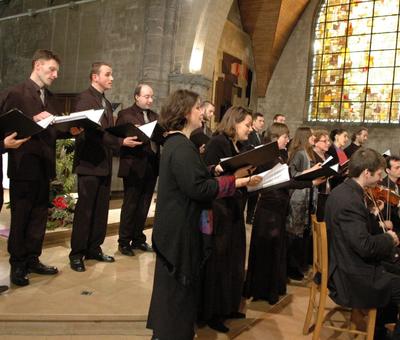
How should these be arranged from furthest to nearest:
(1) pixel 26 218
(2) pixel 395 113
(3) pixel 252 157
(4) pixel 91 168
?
(2) pixel 395 113, (4) pixel 91 168, (1) pixel 26 218, (3) pixel 252 157

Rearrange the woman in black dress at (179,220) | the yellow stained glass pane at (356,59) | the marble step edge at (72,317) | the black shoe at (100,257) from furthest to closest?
the yellow stained glass pane at (356,59)
the black shoe at (100,257)
the marble step edge at (72,317)
the woman in black dress at (179,220)

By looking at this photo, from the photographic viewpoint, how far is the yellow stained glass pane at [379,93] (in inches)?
481

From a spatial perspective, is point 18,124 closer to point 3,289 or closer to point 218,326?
point 3,289

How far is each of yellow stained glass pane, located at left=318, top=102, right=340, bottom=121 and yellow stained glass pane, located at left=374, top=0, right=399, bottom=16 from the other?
2.79 metres

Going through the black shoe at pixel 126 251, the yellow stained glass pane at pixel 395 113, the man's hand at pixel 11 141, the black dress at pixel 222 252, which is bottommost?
the black shoe at pixel 126 251

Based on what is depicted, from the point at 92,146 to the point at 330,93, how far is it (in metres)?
10.8

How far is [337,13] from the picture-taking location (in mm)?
13156

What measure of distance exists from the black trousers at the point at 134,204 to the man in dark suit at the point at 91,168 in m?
0.42

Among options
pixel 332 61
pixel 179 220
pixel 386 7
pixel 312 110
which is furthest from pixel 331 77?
pixel 179 220

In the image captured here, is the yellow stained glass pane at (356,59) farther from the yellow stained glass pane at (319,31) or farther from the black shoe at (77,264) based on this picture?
the black shoe at (77,264)

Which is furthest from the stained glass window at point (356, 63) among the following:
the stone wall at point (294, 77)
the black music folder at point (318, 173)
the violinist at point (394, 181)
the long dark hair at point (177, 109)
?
the long dark hair at point (177, 109)

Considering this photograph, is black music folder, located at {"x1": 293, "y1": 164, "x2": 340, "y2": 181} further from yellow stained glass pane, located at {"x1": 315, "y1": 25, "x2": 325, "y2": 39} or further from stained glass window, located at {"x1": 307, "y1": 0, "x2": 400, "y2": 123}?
yellow stained glass pane, located at {"x1": 315, "y1": 25, "x2": 325, "y2": 39}

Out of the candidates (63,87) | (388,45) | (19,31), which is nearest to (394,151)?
(388,45)

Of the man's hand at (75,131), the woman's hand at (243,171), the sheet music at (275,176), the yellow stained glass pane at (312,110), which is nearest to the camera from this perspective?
the woman's hand at (243,171)
